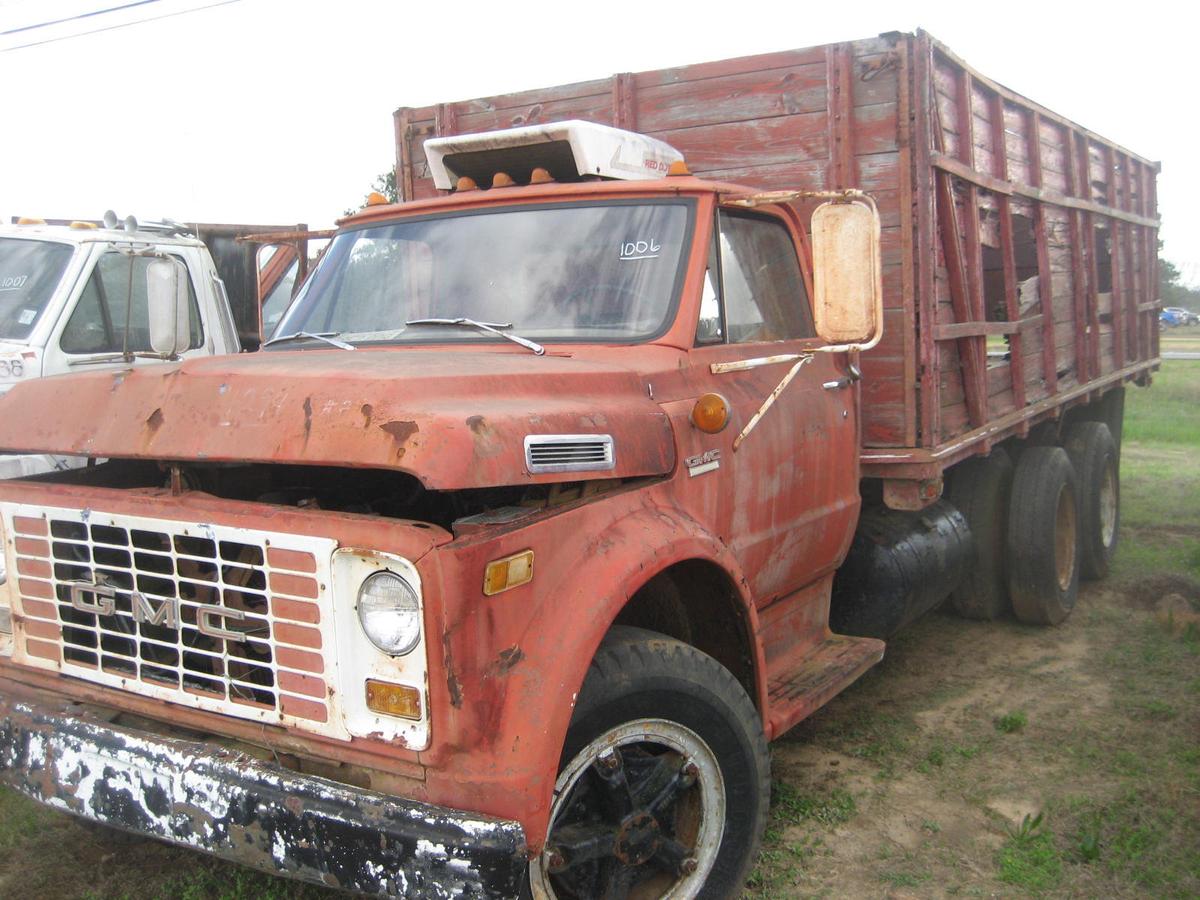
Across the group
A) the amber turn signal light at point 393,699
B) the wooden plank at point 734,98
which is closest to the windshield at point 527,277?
the amber turn signal light at point 393,699

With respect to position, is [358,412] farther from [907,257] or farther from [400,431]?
[907,257]

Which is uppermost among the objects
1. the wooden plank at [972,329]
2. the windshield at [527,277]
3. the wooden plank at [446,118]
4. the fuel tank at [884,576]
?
the wooden plank at [446,118]

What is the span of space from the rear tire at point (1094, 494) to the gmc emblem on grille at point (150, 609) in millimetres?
5796

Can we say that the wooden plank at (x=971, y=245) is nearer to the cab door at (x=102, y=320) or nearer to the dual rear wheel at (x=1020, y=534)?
the dual rear wheel at (x=1020, y=534)

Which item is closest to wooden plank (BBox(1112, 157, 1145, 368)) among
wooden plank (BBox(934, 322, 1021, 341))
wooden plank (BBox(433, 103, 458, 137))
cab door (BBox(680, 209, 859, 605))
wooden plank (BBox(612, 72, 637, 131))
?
wooden plank (BBox(934, 322, 1021, 341))

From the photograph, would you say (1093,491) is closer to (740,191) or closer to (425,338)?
(740,191)

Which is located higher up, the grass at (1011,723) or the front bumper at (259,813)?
the front bumper at (259,813)

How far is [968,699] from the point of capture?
16.6 ft

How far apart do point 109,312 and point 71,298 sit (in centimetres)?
25

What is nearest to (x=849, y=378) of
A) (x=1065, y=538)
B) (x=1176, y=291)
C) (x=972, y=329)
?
(x=972, y=329)

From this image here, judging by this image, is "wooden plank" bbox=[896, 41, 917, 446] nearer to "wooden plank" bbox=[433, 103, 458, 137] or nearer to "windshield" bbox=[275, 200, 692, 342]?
"windshield" bbox=[275, 200, 692, 342]

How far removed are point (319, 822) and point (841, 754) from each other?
8.78 feet

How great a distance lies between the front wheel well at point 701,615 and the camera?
126 inches

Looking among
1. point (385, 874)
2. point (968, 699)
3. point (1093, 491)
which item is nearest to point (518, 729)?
point (385, 874)
